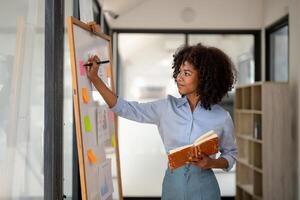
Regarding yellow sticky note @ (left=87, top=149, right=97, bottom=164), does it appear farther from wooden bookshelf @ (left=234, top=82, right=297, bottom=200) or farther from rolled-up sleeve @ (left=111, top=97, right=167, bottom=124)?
wooden bookshelf @ (left=234, top=82, right=297, bottom=200)

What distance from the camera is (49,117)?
202cm

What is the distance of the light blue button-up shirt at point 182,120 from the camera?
2.13 meters

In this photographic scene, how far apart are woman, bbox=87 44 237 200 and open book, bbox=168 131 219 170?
137mm

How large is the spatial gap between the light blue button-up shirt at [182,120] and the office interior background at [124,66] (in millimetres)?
370

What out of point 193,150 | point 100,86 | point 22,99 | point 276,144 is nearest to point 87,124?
point 100,86

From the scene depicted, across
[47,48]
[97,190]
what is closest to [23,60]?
[47,48]

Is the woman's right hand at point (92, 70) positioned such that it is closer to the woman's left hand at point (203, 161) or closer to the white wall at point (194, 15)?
the woman's left hand at point (203, 161)

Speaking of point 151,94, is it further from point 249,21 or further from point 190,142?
point 190,142

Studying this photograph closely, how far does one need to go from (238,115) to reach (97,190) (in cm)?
354

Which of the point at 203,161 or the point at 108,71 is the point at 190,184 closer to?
the point at 203,161

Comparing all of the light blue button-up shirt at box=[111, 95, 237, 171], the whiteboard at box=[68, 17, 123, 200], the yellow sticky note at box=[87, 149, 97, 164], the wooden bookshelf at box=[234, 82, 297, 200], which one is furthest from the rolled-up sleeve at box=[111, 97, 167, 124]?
the wooden bookshelf at box=[234, 82, 297, 200]

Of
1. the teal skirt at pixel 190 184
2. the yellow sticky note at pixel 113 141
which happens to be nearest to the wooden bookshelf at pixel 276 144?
the yellow sticky note at pixel 113 141

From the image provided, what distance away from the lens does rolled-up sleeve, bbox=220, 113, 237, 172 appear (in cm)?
217

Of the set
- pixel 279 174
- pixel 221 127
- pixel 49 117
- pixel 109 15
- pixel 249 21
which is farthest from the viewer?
pixel 249 21
